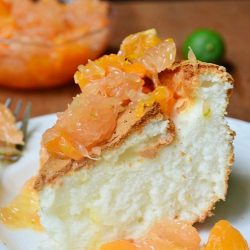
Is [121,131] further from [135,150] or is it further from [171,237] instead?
[171,237]

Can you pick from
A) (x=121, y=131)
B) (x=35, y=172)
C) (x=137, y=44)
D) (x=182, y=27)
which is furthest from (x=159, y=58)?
(x=182, y=27)

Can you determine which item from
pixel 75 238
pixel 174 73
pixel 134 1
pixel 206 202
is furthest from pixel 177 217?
pixel 134 1

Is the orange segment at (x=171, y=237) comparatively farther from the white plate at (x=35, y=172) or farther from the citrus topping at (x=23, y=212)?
the citrus topping at (x=23, y=212)

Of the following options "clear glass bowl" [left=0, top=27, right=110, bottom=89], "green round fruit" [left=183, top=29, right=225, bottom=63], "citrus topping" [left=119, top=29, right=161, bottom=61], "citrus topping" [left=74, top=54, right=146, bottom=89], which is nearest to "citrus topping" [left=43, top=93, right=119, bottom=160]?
"citrus topping" [left=74, top=54, right=146, bottom=89]

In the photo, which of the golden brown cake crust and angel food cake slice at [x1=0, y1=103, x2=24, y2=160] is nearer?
the golden brown cake crust

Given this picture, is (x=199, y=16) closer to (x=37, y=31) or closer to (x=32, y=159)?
(x=37, y=31)

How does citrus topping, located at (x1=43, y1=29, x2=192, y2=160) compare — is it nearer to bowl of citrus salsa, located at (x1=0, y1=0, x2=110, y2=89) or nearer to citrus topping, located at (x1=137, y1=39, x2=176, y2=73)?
citrus topping, located at (x1=137, y1=39, x2=176, y2=73)
